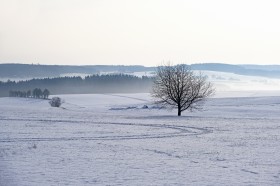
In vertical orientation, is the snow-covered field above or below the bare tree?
A: below

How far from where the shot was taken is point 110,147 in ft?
88.6

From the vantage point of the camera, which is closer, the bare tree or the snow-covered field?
the snow-covered field

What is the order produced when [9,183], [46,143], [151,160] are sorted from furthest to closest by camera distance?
[46,143]
[151,160]
[9,183]

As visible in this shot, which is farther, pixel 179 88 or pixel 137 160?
pixel 179 88

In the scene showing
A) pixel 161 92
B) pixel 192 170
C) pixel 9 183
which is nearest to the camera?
pixel 9 183

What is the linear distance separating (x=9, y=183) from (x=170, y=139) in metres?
17.6

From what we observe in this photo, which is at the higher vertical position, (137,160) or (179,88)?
(179,88)

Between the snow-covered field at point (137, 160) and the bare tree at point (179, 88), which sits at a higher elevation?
the bare tree at point (179, 88)

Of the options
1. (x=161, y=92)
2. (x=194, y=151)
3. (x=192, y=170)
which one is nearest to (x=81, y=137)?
(x=194, y=151)

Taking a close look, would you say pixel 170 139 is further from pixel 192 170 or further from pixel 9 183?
pixel 9 183

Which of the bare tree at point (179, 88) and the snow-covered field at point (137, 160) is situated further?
the bare tree at point (179, 88)

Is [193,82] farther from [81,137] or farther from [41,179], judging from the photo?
[41,179]

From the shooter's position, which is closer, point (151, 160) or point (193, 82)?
point (151, 160)

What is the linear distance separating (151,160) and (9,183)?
24.9 feet
